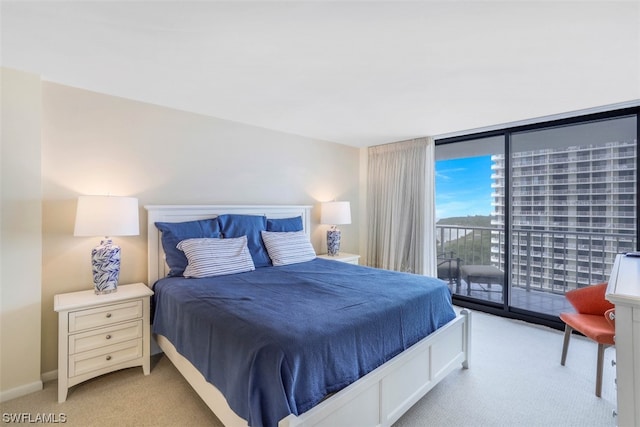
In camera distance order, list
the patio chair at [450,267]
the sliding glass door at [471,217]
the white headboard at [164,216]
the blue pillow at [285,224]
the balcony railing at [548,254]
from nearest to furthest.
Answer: the white headboard at [164,216] < the blue pillow at [285,224] < the balcony railing at [548,254] < the sliding glass door at [471,217] < the patio chair at [450,267]

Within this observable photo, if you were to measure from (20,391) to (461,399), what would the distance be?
121 inches

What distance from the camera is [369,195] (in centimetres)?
466

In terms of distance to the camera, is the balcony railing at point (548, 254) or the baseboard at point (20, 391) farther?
the balcony railing at point (548, 254)

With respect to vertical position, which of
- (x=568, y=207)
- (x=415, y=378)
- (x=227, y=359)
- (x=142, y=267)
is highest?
(x=568, y=207)

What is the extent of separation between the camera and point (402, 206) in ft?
13.7

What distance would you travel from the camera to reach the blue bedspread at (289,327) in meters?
1.23

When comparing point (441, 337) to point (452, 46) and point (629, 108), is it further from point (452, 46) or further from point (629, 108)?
point (629, 108)

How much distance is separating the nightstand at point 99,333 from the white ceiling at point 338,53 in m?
1.65

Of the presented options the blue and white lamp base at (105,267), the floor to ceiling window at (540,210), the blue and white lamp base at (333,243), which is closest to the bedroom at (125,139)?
the blue and white lamp base at (105,267)

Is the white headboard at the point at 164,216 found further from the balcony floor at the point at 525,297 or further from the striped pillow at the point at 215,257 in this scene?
the balcony floor at the point at 525,297

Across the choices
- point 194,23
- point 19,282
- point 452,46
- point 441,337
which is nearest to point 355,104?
point 452,46

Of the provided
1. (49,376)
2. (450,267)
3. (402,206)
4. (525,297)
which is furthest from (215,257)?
(525,297)

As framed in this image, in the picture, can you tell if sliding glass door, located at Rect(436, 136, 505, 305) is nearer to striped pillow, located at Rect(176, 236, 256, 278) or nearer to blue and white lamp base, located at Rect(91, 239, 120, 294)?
striped pillow, located at Rect(176, 236, 256, 278)

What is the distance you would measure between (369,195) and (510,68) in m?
2.83
